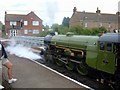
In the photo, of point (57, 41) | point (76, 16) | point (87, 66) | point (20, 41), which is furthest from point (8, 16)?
point (87, 66)

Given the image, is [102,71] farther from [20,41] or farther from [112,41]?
[20,41]

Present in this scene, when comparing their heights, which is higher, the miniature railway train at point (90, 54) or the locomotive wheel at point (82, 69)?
the miniature railway train at point (90, 54)

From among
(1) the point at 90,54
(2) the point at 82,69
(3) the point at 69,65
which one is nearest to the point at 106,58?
(1) the point at 90,54

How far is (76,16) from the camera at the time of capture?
82625 millimetres

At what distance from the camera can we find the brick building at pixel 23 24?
87062 mm

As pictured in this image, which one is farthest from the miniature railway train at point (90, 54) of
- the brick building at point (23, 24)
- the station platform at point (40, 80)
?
the brick building at point (23, 24)

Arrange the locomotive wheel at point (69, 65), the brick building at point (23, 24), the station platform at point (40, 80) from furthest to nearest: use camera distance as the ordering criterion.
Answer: the brick building at point (23, 24) < the locomotive wheel at point (69, 65) < the station platform at point (40, 80)

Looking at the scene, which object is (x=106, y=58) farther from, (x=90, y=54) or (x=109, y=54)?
(x=90, y=54)

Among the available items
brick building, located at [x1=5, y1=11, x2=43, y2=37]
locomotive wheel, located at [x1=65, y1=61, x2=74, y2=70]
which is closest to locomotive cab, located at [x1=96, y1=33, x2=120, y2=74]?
locomotive wheel, located at [x1=65, y1=61, x2=74, y2=70]

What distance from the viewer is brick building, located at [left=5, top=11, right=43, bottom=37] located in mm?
87062

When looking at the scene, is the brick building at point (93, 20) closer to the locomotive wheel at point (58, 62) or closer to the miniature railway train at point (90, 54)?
the locomotive wheel at point (58, 62)

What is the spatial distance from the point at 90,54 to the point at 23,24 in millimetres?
75387

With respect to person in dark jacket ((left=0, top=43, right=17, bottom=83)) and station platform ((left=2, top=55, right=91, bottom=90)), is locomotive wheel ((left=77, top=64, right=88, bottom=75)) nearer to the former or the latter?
station platform ((left=2, top=55, right=91, bottom=90))

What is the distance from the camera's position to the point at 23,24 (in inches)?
3442
